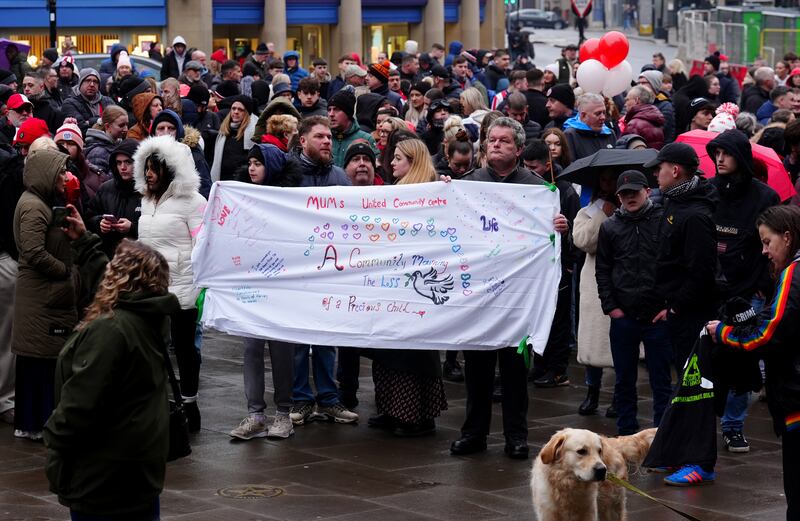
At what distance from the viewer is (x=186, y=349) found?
10148 millimetres

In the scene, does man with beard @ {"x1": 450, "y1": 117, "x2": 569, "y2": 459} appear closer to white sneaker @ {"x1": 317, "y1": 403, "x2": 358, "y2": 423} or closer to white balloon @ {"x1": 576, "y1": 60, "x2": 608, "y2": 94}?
white sneaker @ {"x1": 317, "y1": 403, "x2": 358, "y2": 423}

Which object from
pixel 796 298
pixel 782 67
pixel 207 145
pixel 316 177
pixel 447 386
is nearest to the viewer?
pixel 796 298

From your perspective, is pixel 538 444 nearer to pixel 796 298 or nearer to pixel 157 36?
pixel 796 298

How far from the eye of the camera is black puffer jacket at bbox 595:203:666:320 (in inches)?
372

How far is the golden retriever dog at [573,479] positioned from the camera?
285 inches

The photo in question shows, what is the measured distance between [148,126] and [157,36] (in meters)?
26.1

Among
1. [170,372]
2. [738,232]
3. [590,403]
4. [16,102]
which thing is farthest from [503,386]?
[16,102]

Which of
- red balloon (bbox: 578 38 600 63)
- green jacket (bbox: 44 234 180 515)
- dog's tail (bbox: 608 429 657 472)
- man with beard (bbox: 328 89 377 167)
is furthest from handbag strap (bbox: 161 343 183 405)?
red balloon (bbox: 578 38 600 63)

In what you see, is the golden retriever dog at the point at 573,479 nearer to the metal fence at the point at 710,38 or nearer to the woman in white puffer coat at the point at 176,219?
the woman in white puffer coat at the point at 176,219

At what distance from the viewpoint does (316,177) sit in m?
10.4

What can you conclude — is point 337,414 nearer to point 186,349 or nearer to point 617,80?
point 186,349

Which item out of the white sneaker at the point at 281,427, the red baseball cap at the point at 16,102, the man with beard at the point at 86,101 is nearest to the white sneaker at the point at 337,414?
the white sneaker at the point at 281,427

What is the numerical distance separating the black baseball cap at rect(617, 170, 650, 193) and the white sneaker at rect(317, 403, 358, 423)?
8.60 ft

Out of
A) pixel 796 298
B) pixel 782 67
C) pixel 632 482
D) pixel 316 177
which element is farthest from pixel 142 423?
pixel 782 67
